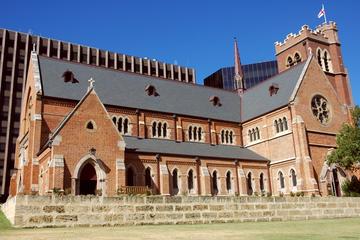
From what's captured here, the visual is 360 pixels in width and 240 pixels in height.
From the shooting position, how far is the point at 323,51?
57.7 m

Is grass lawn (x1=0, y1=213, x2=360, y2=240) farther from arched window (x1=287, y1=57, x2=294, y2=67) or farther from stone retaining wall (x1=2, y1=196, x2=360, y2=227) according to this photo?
arched window (x1=287, y1=57, x2=294, y2=67)

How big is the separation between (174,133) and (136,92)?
6926 mm

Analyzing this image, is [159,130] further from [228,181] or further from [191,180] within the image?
[228,181]

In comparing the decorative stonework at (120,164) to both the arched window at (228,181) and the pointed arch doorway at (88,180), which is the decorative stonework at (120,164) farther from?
the arched window at (228,181)

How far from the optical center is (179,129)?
47.3 metres

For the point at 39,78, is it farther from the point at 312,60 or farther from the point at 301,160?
the point at 312,60

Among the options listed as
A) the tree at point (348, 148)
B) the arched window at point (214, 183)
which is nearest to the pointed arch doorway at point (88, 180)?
the arched window at point (214, 183)

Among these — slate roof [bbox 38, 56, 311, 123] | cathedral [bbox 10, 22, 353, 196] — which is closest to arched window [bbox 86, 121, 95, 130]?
cathedral [bbox 10, 22, 353, 196]

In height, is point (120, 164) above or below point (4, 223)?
above

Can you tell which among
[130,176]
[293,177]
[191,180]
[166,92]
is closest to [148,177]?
[130,176]

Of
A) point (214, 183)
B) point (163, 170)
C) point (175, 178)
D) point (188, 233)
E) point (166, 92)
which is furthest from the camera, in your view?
point (166, 92)

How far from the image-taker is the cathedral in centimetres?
3466

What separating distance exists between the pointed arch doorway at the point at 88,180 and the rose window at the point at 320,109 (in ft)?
90.8

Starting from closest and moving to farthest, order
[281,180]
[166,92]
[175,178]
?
1. [175,178]
2. [281,180]
3. [166,92]
